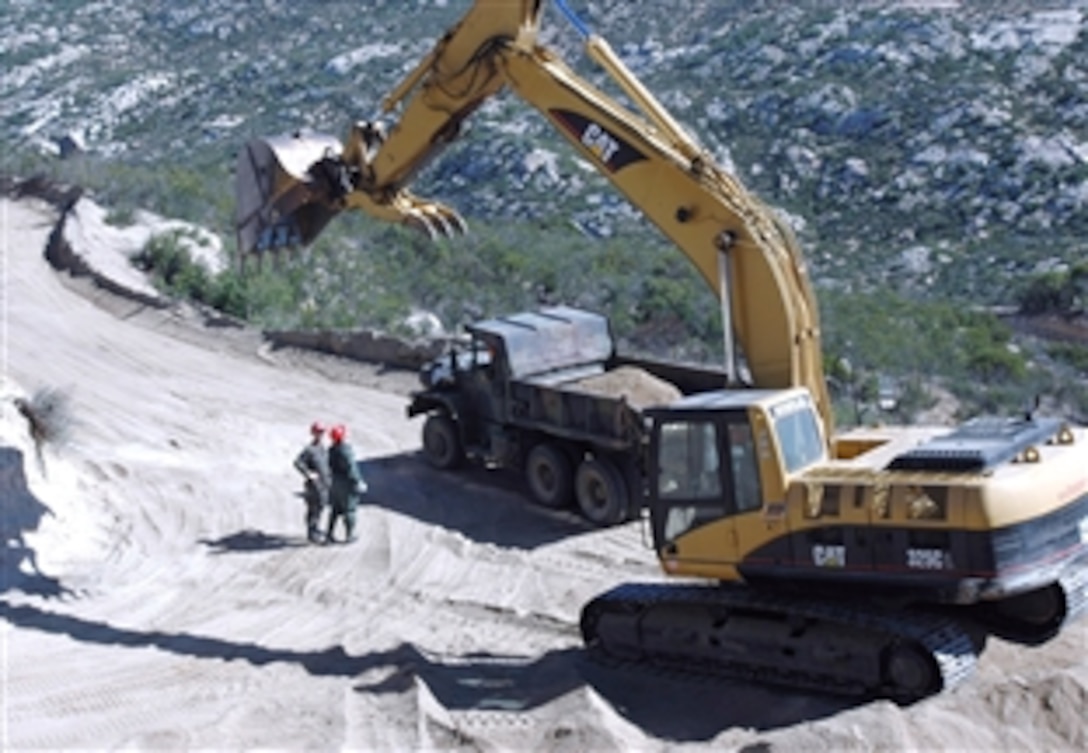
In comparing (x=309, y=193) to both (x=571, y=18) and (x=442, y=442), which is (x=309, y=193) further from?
(x=442, y=442)

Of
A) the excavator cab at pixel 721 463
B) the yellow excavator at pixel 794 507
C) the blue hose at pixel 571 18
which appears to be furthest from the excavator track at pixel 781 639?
the blue hose at pixel 571 18

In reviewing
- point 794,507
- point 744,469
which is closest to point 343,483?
point 744,469

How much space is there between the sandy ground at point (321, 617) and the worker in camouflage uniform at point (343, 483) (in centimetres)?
36

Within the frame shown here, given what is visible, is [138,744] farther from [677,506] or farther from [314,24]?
[314,24]

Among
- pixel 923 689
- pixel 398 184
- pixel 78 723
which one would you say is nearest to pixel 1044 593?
pixel 923 689

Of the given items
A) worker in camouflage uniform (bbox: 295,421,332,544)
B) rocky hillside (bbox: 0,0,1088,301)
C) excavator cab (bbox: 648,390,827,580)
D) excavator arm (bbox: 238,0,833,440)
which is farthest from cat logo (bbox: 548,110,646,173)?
rocky hillside (bbox: 0,0,1088,301)

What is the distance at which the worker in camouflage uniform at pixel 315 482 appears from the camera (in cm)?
1548

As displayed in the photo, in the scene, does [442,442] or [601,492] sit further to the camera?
[442,442]

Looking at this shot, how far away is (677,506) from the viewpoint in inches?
436

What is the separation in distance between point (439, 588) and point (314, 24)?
56259 millimetres

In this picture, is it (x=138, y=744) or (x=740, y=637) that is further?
(x=740, y=637)

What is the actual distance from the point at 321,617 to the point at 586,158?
4.72 m

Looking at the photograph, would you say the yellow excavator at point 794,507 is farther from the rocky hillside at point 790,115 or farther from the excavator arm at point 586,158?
the rocky hillside at point 790,115

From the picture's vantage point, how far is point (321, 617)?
526 inches
